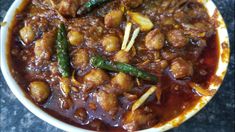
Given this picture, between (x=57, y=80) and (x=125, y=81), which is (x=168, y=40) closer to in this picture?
(x=125, y=81)

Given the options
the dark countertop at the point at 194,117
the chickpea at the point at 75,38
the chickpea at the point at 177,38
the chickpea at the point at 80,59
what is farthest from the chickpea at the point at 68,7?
the dark countertop at the point at 194,117

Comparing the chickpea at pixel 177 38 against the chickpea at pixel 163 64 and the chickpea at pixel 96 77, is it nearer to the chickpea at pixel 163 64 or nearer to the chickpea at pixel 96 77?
the chickpea at pixel 163 64

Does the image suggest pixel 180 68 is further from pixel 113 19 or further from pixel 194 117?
pixel 194 117

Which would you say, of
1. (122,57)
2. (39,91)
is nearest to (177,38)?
(122,57)

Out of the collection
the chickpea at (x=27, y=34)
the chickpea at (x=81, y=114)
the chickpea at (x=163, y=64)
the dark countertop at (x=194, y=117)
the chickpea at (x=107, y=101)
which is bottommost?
the dark countertop at (x=194, y=117)

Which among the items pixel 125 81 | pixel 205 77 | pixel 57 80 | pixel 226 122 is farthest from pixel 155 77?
pixel 226 122

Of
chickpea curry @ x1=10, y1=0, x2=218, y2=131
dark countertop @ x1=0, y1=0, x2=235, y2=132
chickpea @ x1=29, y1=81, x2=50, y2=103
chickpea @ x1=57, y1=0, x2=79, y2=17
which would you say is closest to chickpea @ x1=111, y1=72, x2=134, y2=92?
chickpea curry @ x1=10, y1=0, x2=218, y2=131
